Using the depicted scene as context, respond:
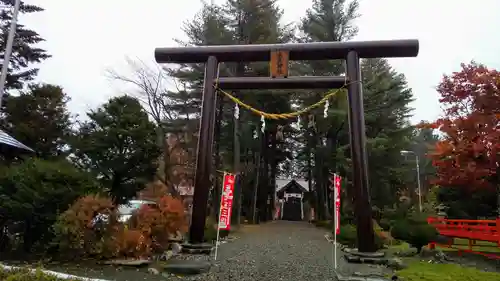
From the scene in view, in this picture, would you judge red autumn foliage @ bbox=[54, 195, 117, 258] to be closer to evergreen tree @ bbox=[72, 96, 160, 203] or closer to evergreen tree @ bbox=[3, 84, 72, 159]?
evergreen tree @ bbox=[72, 96, 160, 203]

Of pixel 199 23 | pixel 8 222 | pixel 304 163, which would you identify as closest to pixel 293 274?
pixel 8 222

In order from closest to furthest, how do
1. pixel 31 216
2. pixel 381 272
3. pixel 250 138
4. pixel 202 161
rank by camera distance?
pixel 381 272
pixel 31 216
pixel 202 161
pixel 250 138

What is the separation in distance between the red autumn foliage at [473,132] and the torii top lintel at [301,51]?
5929 millimetres

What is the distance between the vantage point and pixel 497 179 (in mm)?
14125

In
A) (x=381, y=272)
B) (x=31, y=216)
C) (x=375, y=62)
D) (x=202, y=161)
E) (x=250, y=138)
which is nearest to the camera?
(x=381, y=272)

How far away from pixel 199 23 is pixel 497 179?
17.2 m

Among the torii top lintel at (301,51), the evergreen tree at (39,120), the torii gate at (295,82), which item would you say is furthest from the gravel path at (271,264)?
the evergreen tree at (39,120)

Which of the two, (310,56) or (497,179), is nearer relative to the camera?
(310,56)

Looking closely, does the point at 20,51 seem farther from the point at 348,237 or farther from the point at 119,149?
the point at 348,237

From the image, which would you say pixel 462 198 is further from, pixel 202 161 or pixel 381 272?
pixel 202 161

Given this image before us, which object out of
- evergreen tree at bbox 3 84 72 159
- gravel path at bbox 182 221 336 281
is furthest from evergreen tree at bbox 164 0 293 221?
gravel path at bbox 182 221 336 281

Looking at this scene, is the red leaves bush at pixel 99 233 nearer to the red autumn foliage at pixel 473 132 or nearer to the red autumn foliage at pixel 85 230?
the red autumn foliage at pixel 85 230

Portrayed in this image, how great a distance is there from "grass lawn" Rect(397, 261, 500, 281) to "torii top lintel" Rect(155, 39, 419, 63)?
17.9 ft

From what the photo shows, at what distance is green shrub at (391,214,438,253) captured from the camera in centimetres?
1104
